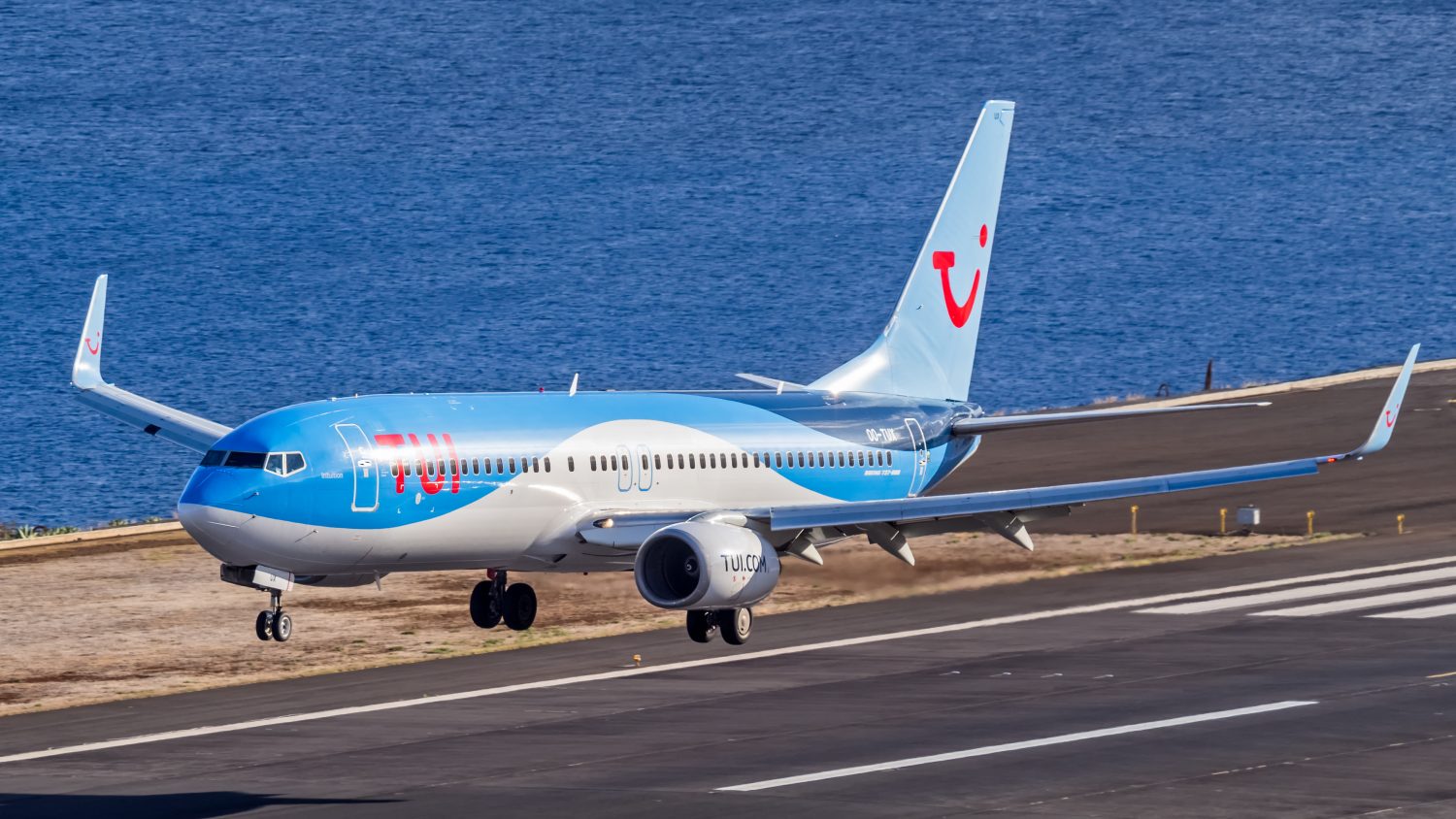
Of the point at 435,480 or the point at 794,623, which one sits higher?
the point at 435,480

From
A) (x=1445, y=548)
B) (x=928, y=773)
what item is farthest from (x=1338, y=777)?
(x=1445, y=548)

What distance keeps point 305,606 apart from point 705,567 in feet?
A: 94.4

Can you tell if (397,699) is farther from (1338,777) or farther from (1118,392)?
(1118,392)

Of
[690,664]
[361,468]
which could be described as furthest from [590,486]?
[690,664]

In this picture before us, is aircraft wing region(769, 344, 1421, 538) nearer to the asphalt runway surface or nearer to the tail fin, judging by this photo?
the asphalt runway surface

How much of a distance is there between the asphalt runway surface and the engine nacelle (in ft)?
12.0

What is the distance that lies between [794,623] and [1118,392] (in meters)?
110

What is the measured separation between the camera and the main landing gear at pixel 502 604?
5531 cm

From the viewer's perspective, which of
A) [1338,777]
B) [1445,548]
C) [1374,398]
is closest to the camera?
[1338,777]

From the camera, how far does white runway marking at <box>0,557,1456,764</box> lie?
52.4 meters

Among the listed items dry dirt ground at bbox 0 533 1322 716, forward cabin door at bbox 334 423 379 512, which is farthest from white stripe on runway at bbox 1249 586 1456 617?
forward cabin door at bbox 334 423 379 512

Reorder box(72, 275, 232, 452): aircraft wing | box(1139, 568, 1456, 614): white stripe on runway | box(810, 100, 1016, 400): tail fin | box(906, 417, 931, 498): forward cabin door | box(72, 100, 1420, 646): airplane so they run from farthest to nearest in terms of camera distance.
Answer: box(1139, 568, 1456, 614): white stripe on runway, box(810, 100, 1016, 400): tail fin, box(906, 417, 931, 498): forward cabin door, box(72, 275, 232, 452): aircraft wing, box(72, 100, 1420, 646): airplane

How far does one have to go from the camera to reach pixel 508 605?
181 ft

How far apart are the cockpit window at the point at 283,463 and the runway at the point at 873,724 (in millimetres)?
6851
